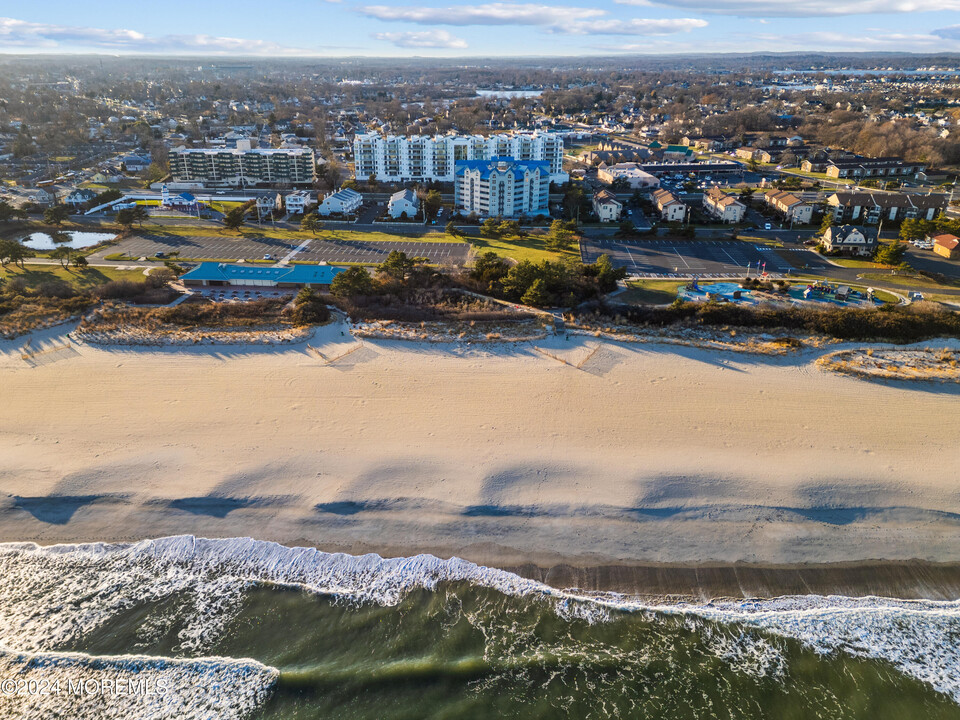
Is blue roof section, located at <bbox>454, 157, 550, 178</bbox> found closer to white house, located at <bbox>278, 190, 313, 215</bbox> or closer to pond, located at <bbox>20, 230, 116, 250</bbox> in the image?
white house, located at <bbox>278, 190, 313, 215</bbox>

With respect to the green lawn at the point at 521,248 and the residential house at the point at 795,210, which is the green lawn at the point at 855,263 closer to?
the residential house at the point at 795,210

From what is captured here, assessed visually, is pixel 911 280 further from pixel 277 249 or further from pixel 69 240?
pixel 69 240

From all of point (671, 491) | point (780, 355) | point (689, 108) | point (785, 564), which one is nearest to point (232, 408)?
point (671, 491)

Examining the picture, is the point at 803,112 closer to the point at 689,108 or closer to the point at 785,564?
the point at 689,108

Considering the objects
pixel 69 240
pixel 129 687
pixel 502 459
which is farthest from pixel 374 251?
pixel 129 687

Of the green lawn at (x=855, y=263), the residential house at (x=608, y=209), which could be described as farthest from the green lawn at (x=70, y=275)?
the green lawn at (x=855, y=263)

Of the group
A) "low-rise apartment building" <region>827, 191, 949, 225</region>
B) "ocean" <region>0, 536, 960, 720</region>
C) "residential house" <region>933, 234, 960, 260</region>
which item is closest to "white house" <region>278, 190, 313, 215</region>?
"ocean" <region>0, 536, 960, 720</region>
